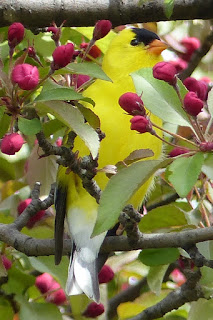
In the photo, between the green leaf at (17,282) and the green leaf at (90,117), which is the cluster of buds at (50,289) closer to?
the green leaf at (17,282)

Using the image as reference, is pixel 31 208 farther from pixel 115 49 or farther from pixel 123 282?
pixel 123 282

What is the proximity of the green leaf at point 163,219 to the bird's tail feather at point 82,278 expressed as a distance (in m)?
0.20

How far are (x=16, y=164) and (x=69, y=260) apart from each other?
41cm

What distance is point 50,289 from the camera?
7.08 feet

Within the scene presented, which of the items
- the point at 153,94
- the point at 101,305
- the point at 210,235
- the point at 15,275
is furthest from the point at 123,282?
the point at 153,94

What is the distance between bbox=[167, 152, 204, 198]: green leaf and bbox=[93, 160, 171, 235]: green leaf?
31mm

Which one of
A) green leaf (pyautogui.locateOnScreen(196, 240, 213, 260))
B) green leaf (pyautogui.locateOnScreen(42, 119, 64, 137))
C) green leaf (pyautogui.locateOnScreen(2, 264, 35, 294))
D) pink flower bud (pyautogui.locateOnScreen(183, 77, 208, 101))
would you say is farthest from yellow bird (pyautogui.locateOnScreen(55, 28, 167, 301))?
pink flower bud (pyautogui.locateOnScreen(183, 77, 208, 101))

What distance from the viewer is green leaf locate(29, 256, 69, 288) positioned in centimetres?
196

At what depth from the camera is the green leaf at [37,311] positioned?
1880 millimetres

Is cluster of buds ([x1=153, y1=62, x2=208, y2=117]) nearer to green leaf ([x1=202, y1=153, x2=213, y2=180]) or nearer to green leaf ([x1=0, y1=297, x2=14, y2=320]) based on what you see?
green leaf ([x1=202, y1=153, x2=213, y2=180])

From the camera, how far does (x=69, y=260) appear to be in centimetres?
209

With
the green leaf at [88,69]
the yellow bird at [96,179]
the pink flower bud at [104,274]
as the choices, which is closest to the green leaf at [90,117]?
the green leaf at [88,69]

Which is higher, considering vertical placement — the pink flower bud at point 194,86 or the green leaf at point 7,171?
the pink flower bud at point 194,86

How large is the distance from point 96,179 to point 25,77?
2.41 feet
